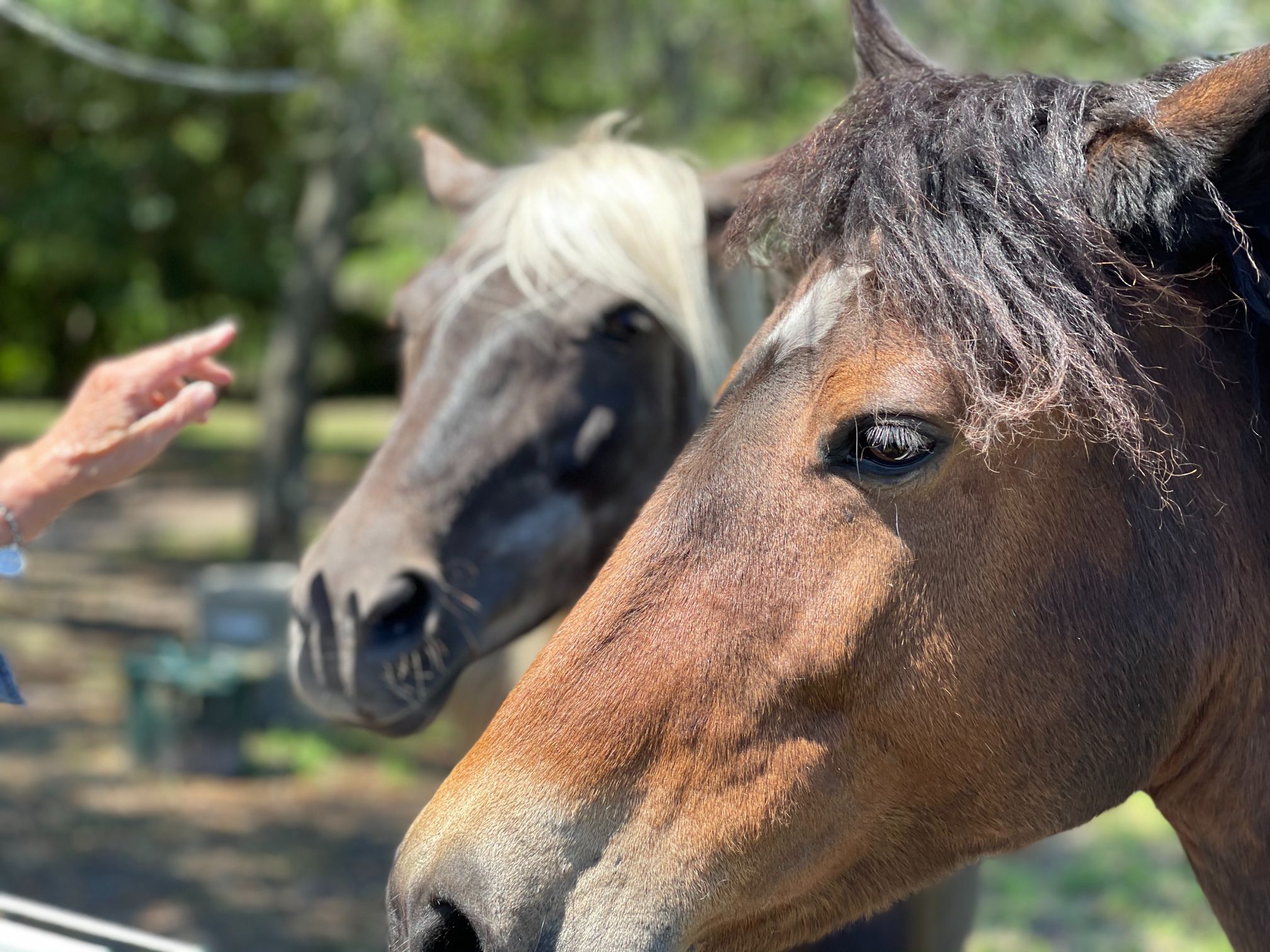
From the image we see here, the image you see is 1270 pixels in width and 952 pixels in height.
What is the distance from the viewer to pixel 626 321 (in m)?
2.56

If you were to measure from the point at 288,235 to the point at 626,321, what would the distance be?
11962mm

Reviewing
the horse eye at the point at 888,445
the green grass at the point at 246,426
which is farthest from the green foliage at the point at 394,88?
the green grass at the point at 246,426

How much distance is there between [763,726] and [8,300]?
75.0 feet

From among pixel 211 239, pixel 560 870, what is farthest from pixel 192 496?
pixel 560 870

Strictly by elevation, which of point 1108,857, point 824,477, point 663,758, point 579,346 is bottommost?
point 1108,857

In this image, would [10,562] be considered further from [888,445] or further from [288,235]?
[288,235]

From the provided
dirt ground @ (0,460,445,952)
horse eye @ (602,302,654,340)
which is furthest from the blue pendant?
dirt ground @ (0,460,445,952)

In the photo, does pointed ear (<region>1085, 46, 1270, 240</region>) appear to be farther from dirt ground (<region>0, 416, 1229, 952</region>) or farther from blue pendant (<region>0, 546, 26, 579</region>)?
dirt ground (<region>0, 416, 1229, 952</region>)

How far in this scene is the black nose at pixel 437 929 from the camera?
1338 millimetres

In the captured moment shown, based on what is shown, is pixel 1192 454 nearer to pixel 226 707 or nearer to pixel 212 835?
pixel 212 835

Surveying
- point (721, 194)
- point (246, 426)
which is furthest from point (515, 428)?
point (246, 426)

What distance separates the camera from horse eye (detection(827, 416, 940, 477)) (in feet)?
4.37

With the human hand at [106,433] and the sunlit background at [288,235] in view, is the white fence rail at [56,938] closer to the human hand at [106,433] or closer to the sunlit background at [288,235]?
the human hand at [106,433]

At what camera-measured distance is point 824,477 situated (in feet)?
4.49
